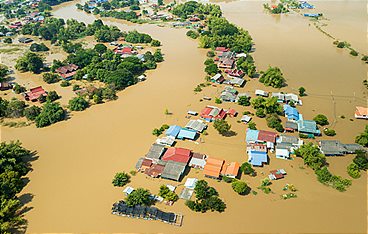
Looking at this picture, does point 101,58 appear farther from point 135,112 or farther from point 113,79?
point 135,112

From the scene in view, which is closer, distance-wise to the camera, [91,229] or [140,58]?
[91,229]

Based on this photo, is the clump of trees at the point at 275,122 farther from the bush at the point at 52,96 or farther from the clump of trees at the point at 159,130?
the bush at the point at 52,96

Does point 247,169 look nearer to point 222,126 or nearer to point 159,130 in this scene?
point 222,126

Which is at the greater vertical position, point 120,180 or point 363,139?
point 363,139

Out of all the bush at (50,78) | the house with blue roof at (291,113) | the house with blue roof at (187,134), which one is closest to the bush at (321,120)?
the house with blue roof at (291,113)

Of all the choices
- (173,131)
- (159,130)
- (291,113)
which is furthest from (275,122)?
(159,130)

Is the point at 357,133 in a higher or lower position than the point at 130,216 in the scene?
higher

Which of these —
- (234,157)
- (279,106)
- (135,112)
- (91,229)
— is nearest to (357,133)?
(279,106)
